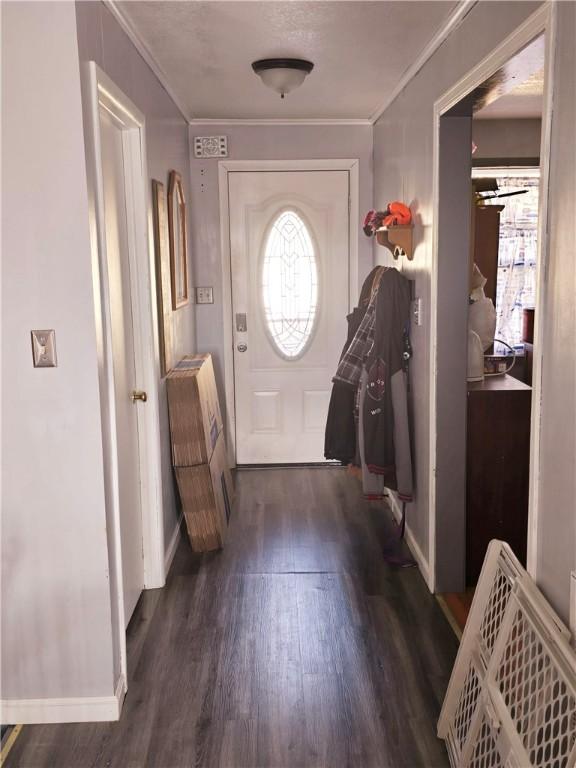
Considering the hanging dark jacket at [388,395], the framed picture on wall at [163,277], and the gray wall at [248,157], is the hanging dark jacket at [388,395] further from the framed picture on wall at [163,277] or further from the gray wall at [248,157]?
the gray wall at [248,157]

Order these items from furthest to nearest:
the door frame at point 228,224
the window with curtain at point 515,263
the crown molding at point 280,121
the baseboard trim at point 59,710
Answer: the window with curtain at point 515,263, the door frame at point 228,224, the crown molding at point 280,121, the baseboard trim at point 59,710

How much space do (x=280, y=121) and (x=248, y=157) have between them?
0.32 metres

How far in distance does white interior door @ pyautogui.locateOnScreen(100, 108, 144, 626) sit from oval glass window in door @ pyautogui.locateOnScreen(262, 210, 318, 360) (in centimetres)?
202

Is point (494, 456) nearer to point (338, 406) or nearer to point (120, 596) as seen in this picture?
point (338, 406)

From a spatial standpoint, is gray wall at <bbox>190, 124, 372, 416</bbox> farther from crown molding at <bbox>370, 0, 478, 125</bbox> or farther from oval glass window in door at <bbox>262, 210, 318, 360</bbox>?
crown molding at <bbox>370, 0, 478, 125</bbox>

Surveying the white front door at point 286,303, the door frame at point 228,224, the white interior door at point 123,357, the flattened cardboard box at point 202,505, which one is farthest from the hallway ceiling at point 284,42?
the flattened cardboard box at point 202,505

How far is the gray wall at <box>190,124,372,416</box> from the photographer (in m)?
4.80

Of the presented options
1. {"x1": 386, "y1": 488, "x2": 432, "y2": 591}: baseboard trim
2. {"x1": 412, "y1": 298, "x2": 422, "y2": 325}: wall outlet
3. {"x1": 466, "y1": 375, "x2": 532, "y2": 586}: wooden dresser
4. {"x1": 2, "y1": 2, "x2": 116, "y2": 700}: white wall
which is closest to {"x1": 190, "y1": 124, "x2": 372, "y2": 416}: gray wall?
{"x1": 412, "y1": 298, "x2": 422, "y2": 325}: wall outlet

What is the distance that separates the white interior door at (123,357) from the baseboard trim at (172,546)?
10.2 inches

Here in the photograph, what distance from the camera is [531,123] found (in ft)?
16.1

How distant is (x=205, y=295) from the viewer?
492cm

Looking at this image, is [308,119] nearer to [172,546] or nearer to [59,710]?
[172,546]

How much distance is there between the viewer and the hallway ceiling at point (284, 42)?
8.62 feet

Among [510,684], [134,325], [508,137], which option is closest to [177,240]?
[134,325]
